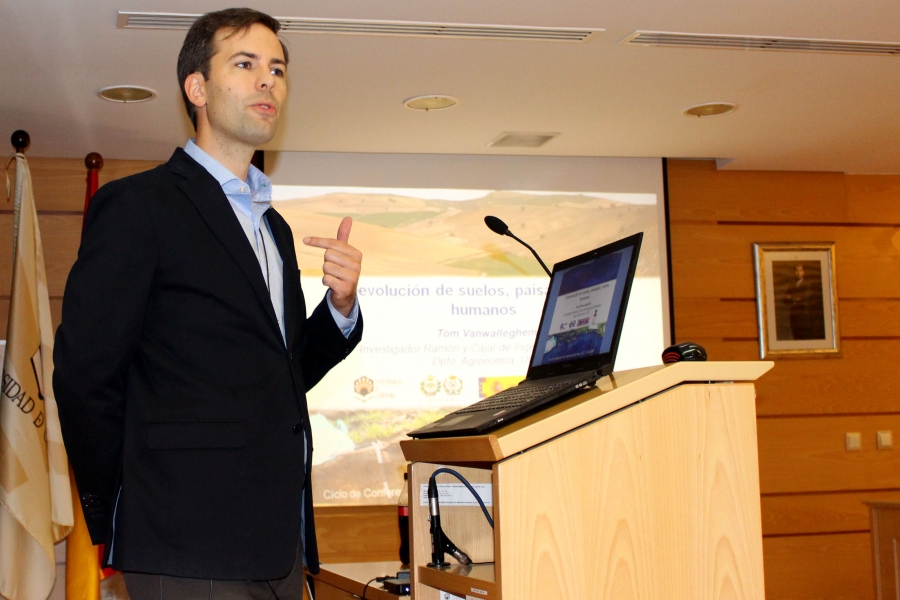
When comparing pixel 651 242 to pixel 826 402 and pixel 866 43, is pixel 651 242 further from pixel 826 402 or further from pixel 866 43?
pixel 866 43

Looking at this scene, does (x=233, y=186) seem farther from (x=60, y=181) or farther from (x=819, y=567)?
(x=819, y=567)

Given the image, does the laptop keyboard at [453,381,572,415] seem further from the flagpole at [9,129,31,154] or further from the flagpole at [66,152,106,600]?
the flagpole at [9,129,31,154]

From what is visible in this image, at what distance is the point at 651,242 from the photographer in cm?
508

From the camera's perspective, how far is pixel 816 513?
16.8 ft

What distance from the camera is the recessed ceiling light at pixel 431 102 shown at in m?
3.99

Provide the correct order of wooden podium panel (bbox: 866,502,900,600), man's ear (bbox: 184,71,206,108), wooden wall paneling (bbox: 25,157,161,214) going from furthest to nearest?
wooden wall paneling (bbox: 25,157,161,214)
wooden podium panel (bbox: 866,502,900,600)
man's ear (bbox: 184,71,206,108)

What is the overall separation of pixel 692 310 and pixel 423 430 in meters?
4.05

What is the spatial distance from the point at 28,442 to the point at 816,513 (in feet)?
13.8

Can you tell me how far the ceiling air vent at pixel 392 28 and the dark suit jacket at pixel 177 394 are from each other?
2039mm

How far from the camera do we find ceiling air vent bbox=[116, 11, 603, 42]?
10.2 ft

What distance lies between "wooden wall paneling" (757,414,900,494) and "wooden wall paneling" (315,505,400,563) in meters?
2.17

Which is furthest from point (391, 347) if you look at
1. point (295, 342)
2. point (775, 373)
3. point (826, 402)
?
point (295, 342)

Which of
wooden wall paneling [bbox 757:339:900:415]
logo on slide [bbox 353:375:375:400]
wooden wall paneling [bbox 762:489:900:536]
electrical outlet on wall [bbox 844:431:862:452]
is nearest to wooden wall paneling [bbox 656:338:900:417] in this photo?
wooden wall paneling [bbox 757:339:900:415]

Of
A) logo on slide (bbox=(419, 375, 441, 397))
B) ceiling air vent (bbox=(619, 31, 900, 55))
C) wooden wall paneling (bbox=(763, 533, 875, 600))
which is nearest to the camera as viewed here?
ceiling air vent (bbox=(619, 31, 900, 55))
